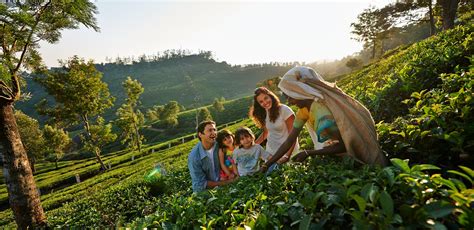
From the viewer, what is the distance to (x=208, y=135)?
5.50 metres

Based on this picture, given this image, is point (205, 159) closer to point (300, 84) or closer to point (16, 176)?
point (300, 84)

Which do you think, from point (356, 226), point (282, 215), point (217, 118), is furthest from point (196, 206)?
point (217, 118)

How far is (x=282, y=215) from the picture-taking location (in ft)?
6.24

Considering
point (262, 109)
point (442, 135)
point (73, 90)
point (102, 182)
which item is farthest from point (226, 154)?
Result: point (73, 90)

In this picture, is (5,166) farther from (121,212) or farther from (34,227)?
(121,212)

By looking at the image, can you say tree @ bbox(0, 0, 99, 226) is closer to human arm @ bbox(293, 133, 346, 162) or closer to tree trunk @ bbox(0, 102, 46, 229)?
tree trunk @ bbox(0, 102, 46, 229)

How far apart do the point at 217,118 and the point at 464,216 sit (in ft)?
261

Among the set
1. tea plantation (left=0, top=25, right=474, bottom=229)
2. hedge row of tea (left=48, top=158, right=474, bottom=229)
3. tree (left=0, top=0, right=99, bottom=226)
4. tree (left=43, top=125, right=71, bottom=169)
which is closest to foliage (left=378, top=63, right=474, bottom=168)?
tea plantation (left=0, top=25, right=474, bottom=229)

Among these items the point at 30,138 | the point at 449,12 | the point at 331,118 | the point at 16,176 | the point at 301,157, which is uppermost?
the point at 449,12

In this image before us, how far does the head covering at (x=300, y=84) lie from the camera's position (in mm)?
3328

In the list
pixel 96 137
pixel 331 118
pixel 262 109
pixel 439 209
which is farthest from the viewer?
pixel 96 137

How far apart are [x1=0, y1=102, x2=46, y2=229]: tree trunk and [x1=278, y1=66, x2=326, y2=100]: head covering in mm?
7567

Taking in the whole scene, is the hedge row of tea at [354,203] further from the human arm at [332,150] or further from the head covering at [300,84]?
the head covering at [300,84]

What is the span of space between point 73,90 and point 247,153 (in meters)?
25.0
